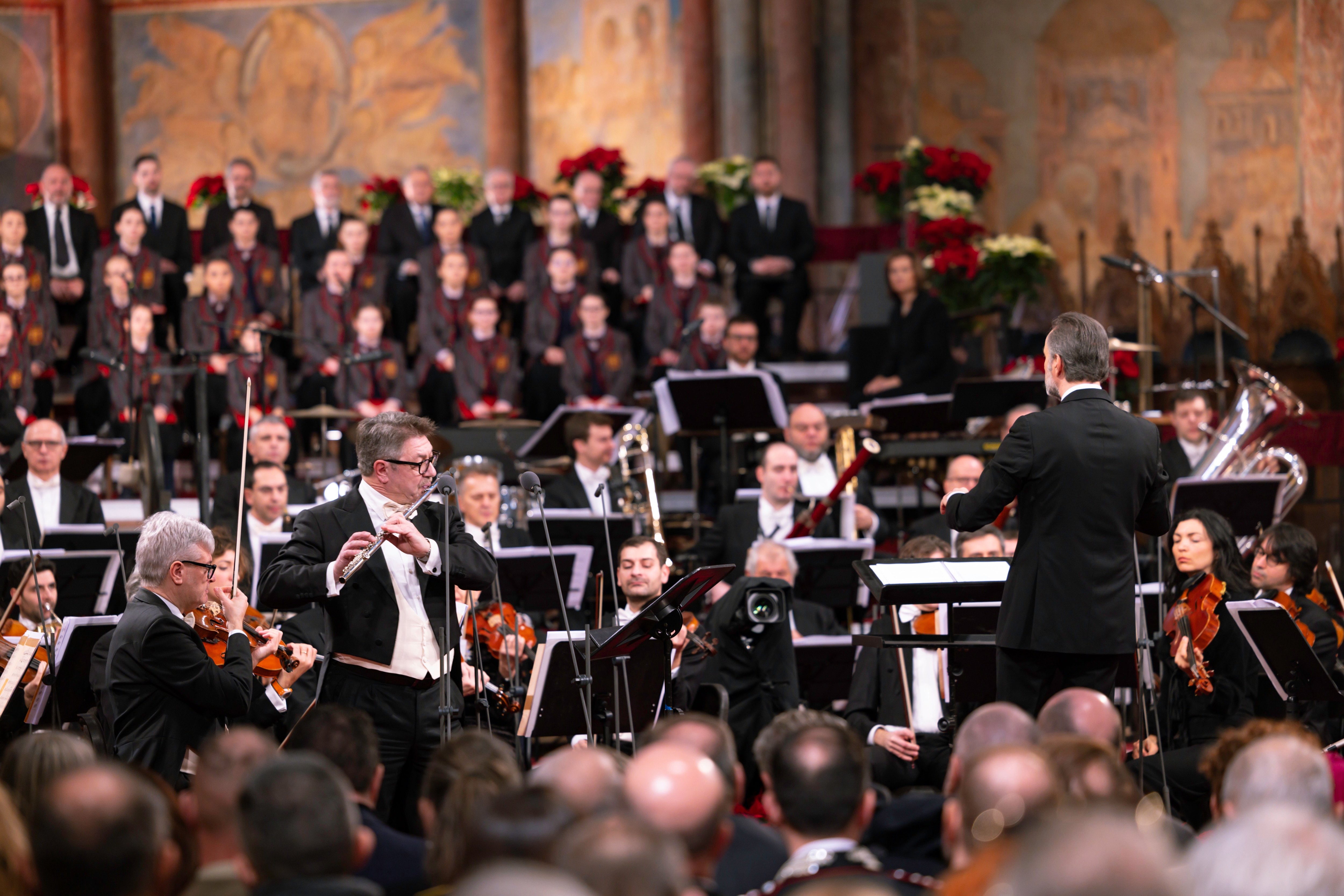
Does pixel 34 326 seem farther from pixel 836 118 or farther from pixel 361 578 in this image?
pixel 836 118

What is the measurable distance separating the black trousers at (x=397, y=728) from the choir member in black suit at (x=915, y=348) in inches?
223

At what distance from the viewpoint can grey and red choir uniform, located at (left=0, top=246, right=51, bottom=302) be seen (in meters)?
10.8

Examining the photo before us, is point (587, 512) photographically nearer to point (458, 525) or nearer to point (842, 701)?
point (842, 701)

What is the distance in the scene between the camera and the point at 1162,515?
4801 millimetres

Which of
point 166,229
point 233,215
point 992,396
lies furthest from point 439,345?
point 992,396

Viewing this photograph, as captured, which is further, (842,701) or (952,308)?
(952,308)

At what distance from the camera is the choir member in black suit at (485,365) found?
10633 millimetres

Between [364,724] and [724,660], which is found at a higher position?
[364,724]

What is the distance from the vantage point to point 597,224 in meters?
11.8

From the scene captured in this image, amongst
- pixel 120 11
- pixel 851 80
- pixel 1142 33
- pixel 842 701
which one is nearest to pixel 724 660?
pixel 842 701

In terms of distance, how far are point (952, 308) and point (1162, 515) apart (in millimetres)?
6064

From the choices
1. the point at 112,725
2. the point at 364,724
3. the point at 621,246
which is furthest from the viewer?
the point at 621,246

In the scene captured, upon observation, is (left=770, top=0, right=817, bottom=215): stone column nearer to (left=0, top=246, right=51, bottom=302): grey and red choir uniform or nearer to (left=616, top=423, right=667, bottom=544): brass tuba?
(left=616, top=423, right=667, bottom=544): brass tuba

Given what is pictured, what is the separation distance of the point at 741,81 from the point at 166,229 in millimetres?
5187
